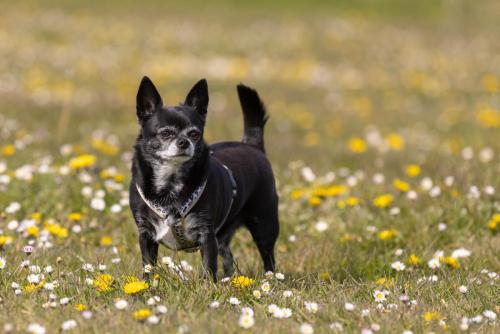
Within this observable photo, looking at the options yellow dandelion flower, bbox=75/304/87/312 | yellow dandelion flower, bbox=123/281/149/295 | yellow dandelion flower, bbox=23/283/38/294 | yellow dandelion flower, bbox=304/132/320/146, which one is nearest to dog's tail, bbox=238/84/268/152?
yellow dandelion flower, bbox=123/281/149/295

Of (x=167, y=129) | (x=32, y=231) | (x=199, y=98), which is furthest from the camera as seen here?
(x=32, y=231)

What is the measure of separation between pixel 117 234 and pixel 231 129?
480 cm

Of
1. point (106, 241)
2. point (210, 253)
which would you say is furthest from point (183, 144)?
point (106, 241)

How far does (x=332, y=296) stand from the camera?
3.79 metres

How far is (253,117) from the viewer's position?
208 inches

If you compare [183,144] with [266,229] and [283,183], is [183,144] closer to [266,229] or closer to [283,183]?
[266,229]

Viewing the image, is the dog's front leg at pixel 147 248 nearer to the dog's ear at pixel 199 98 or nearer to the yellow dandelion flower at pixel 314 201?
the dog's ear at pixel 199 98

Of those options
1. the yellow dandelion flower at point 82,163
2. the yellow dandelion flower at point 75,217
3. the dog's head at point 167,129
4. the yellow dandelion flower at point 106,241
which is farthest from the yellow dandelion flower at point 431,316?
the yellow dandelion flower at point 82,163

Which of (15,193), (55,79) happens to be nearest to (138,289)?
(15,193)

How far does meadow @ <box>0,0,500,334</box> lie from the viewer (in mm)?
3559

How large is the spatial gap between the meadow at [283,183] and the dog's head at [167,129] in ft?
2.02

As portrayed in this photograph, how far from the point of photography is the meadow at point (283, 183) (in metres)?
3.56

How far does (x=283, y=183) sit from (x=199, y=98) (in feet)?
9.30

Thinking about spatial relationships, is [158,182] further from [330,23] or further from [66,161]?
[330,23]
